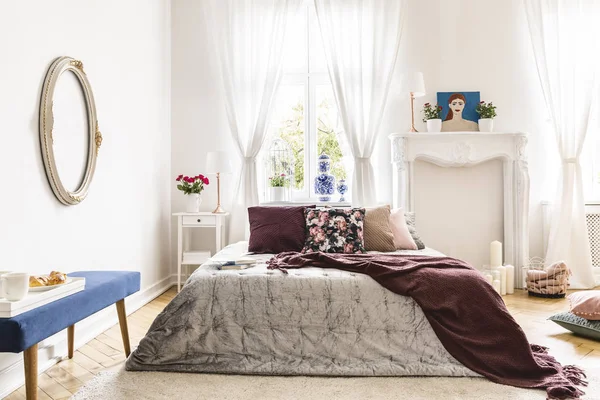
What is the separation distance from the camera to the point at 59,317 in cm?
227

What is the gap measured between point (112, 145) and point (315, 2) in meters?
2.55

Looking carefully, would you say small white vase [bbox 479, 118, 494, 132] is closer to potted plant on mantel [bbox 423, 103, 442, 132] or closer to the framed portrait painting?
the framed portrait painting

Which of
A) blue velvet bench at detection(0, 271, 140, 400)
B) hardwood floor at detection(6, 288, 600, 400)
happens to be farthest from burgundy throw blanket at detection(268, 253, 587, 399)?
blue velvet bench at detection(0, 271, 140, 400)

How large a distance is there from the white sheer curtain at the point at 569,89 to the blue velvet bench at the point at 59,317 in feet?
13.3

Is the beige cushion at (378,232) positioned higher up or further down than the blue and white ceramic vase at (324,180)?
further down

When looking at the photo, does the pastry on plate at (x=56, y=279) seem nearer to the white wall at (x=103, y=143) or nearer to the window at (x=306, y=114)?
the white wall at (x=103, y=143)

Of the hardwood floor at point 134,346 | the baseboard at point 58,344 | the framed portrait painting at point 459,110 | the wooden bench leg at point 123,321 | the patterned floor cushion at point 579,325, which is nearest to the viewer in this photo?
the baseboard at point 58,344

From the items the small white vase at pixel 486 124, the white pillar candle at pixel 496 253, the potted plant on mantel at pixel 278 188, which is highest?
the small white vase at pixel 486 124

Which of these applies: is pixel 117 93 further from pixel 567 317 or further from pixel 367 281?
pixel 567 317

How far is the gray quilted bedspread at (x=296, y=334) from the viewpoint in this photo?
2.71 meters

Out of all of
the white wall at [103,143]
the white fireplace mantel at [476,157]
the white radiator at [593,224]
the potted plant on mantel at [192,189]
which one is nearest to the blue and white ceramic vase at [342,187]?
the white fireplace mantel at [476,157]

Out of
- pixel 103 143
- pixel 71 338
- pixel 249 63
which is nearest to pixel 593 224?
pixel 249 63

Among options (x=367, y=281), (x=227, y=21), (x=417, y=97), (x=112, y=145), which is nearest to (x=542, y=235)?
(x=417, y=97)

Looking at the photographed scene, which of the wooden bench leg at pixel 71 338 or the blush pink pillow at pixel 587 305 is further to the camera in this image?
the blush pink pillow at pixel 587 305
